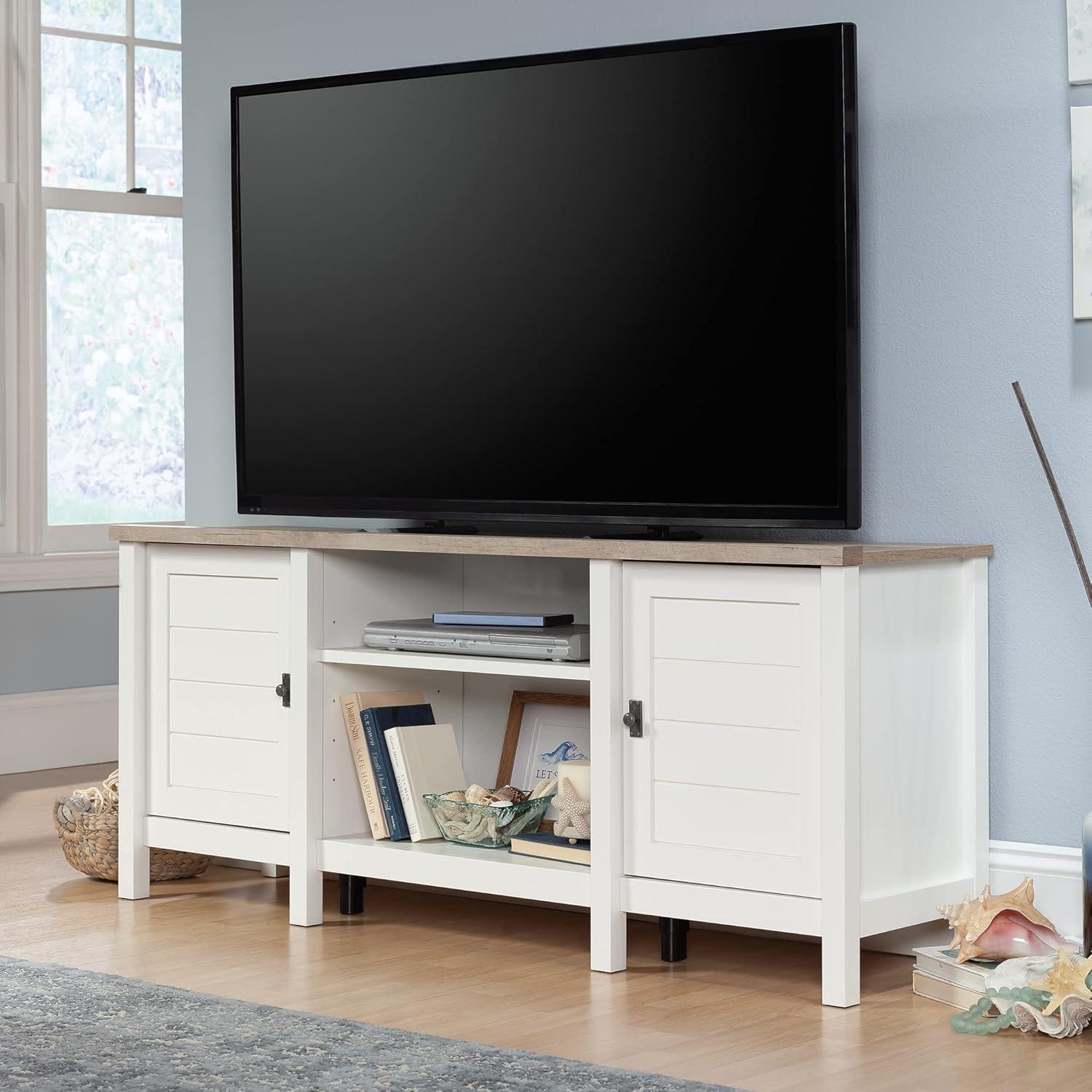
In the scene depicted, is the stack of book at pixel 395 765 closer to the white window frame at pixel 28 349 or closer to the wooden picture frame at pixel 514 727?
the wooden picture frame at pixel 514 727

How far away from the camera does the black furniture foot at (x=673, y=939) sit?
290cm

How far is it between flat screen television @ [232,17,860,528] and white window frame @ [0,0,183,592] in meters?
1.86

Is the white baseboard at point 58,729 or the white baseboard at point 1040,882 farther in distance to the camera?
the white baseboard at point 58,729

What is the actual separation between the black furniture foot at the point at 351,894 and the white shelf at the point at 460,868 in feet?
0.17

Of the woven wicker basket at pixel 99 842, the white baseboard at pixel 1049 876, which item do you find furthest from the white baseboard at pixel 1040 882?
the woven wicker basket at pixel 99 842

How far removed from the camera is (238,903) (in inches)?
133

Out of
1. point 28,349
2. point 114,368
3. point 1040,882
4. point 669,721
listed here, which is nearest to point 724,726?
point 669,721

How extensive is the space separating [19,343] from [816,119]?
305 centimetres

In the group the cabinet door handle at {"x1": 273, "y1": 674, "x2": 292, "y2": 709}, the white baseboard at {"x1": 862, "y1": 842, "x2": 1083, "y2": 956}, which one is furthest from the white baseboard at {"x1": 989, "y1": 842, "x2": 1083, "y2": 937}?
the cabinet door handle at {"x1": 273, "y1": 674, "x2": 292, "y2": 709}

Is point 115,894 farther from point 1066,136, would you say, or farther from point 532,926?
point 1066,136

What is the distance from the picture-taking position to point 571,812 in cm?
299

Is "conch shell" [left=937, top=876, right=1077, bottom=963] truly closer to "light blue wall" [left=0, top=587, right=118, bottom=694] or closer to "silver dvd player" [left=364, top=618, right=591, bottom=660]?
"silver dvd player" [left=364, top=618, right=591, bottom=660]

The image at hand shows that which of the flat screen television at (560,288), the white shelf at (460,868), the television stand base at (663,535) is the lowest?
the white shelf at (460,868)

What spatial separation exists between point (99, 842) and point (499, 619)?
100 cm
